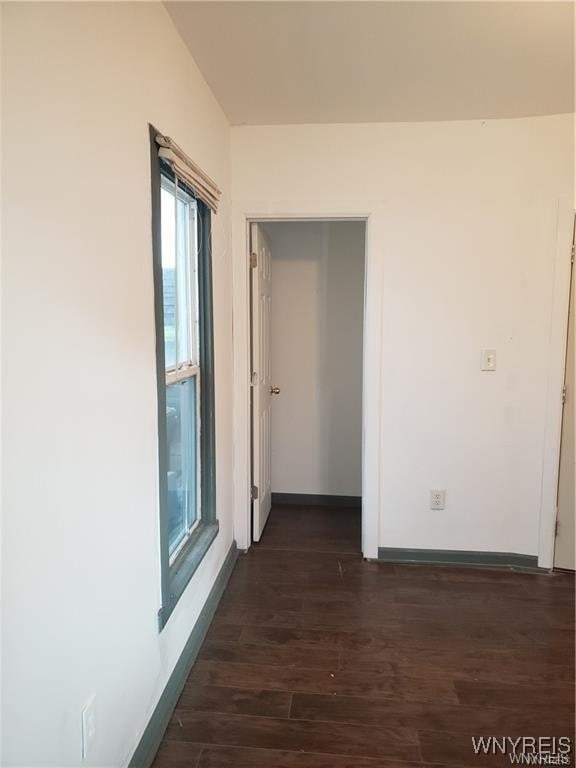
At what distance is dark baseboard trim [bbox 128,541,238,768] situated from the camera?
5.11ft

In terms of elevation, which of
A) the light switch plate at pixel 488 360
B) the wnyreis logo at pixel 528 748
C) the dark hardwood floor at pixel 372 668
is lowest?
the wnyreis logo at pixel 528 748

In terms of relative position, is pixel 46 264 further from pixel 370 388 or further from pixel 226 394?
pixel 370 388

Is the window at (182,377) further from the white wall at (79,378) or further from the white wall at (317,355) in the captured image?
the white wall at (317,355)

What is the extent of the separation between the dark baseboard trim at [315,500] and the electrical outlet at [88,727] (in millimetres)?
2687

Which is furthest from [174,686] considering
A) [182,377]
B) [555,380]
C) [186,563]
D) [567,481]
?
[555,380]

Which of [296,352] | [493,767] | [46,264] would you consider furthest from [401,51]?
[493,767]

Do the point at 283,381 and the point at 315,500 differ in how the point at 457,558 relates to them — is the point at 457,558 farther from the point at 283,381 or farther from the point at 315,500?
the point at 283,381

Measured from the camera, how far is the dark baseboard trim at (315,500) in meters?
3.85

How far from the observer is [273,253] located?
12.2 feet

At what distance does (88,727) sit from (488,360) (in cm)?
246

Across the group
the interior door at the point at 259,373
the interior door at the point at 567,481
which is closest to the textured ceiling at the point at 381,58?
the interior door at the point at 259,373

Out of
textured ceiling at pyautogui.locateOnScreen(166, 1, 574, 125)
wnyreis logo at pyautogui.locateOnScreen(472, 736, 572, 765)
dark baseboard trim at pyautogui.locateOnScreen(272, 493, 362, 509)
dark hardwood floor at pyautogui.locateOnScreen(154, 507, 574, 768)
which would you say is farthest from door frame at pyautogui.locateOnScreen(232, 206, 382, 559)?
wnyreis logo at pyautogui.locateOnScreen(472, 736, 572, 765)

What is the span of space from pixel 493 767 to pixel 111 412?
1.61 metres

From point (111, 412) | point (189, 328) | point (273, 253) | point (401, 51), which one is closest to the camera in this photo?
point (111, 412)
